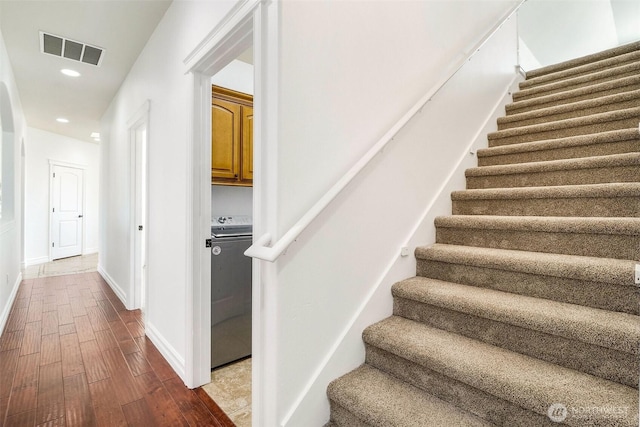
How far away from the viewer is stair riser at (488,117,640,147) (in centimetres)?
198

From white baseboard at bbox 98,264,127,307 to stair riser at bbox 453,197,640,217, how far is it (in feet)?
12.5

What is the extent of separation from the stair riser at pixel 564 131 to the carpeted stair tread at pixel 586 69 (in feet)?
3.24

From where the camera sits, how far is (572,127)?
2.22 m

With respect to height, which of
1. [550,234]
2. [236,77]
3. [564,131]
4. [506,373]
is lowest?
[506,373]

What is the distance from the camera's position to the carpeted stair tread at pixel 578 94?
7.59ft

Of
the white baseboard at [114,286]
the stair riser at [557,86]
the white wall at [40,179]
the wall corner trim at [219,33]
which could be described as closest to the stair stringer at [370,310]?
the stair riser at [557,86]

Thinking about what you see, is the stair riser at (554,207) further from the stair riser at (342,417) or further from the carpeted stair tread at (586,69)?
the carpeted stair tread at (586,69)

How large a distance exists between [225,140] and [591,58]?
12.5 feet

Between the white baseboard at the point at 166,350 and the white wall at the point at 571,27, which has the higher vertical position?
the white wall at the point at 571,27

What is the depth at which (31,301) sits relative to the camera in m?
3.65

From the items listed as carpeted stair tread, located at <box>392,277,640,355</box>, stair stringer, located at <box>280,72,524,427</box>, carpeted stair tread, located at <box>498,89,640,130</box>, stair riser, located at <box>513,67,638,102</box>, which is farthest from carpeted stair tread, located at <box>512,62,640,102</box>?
carpeted stair tread, located at <box>392,277,640,355</box>

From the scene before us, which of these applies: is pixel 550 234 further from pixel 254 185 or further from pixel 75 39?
pixel 75 39

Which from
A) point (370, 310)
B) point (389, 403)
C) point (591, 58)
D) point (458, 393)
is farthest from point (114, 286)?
point (591, 58)

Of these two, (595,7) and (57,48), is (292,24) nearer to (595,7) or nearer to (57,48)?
(57,48)
